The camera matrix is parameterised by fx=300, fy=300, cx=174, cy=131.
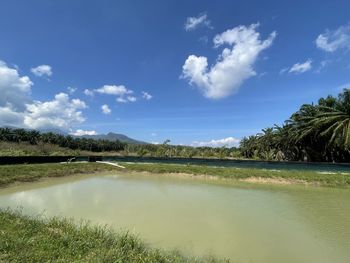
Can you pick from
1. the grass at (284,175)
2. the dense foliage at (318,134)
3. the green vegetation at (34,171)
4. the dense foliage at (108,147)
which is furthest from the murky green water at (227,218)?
the dense foliage at (108,147)

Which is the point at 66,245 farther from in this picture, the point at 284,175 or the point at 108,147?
the point at 108,147

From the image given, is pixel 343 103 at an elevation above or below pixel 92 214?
above

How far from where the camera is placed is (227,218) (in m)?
10.1

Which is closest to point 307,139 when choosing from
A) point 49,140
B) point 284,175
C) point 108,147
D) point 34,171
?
point 284,175

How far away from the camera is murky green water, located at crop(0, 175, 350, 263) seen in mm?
7098

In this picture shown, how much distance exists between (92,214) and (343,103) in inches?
1339

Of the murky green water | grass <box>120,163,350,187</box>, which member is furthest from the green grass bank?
the murky green water

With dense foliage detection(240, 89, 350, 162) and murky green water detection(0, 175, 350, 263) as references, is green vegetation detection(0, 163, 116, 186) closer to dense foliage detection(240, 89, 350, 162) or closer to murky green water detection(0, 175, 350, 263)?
murky green water detection(0, 175, 350, 263)

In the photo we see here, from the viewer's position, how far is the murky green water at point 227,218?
7098 millimetres

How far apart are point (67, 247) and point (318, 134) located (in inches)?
1473

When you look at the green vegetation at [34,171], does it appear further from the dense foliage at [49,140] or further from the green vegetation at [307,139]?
the dense foliage at [49,140]

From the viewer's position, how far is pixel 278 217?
10.4 meters

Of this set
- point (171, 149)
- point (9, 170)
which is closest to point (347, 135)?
point (9, 170)

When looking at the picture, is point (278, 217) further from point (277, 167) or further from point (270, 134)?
point (270, 134)
